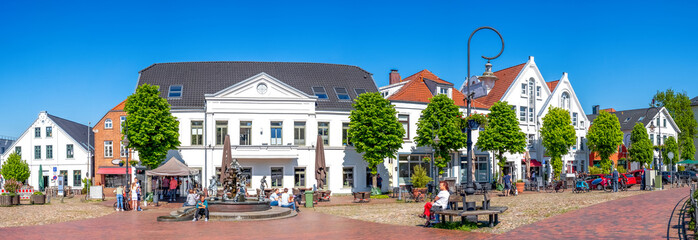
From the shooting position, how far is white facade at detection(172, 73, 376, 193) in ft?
119

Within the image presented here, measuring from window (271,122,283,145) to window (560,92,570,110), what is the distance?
26.6m

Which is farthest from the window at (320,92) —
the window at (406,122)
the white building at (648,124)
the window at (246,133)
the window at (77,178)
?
the white building at (648,124)

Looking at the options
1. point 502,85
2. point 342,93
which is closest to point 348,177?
point 342,93

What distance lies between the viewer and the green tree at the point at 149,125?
31.2 metres

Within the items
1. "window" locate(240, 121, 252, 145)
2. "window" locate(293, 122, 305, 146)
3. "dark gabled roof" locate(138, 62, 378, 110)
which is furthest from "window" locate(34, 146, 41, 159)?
"window" locate(293, 122, 305, 146)

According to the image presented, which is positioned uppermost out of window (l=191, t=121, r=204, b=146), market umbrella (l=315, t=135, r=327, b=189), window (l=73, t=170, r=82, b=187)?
window (l=191, t=121, r=204, b=146)

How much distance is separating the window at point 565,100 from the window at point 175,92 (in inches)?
1257

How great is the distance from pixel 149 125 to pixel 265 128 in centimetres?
781

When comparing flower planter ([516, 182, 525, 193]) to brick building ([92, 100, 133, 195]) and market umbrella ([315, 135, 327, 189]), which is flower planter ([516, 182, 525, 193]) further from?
brick building ([92, 100, 133, 195])

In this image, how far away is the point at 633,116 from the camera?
217 feet

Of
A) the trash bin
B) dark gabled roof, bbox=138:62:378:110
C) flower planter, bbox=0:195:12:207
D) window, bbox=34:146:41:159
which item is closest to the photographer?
the trash bin

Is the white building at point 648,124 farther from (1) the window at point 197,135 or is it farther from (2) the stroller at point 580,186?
(1) the window at point 197,135

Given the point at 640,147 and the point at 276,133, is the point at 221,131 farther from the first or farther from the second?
the point at 640,147

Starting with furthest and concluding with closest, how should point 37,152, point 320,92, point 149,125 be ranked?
1. point 37,152
2. point 320,92
3. point 149,125
